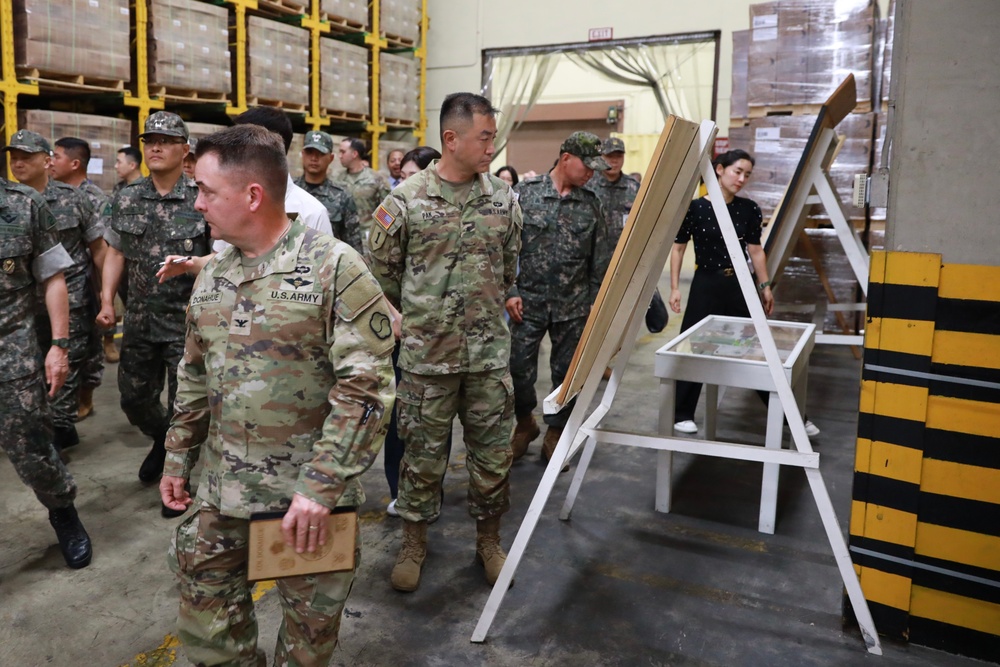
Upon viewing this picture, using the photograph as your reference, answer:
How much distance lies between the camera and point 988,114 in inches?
101

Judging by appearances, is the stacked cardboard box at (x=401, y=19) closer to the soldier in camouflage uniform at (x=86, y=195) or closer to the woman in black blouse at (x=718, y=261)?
the soldier in camouflage uniform at (x=86, y=195)

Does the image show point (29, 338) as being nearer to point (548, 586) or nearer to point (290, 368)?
point (290, 368)

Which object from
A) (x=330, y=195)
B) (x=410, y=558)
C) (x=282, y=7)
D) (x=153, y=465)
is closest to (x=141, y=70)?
(x=282, y=7)

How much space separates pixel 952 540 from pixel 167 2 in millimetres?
8190

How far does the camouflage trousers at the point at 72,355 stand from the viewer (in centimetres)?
459

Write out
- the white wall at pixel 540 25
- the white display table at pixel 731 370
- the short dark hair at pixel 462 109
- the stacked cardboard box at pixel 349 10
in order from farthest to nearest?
1. the white wall at pixel 540 25
2. the stacked cardboard box at pixel 349 10
3. the white display table at pixel 731 370
4. the short dark hair at pixel 462 109

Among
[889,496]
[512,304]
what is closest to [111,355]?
[512,304]

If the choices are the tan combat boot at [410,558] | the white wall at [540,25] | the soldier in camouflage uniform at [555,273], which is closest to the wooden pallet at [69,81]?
the soldier in camouflage uniform at [555,273]

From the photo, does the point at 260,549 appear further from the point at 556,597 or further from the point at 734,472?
the point at 734,472

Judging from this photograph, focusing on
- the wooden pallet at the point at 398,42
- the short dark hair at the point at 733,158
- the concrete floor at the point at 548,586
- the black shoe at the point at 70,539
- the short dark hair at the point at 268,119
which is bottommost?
the concrete floor at the point at 548,586

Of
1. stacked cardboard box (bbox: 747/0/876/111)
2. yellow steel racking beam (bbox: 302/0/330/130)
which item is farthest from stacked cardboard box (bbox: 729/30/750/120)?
yellow steel racking beam (bbox: 302/0/330/130)

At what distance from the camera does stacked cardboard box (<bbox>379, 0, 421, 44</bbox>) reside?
428 inches

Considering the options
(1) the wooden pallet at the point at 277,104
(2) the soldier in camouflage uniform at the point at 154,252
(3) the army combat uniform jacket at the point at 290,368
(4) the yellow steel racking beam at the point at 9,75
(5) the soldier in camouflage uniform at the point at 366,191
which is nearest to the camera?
(3) the army combat uniform jacket at the point at 290,368

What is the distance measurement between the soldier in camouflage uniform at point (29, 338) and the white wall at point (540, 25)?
9.39 metres
